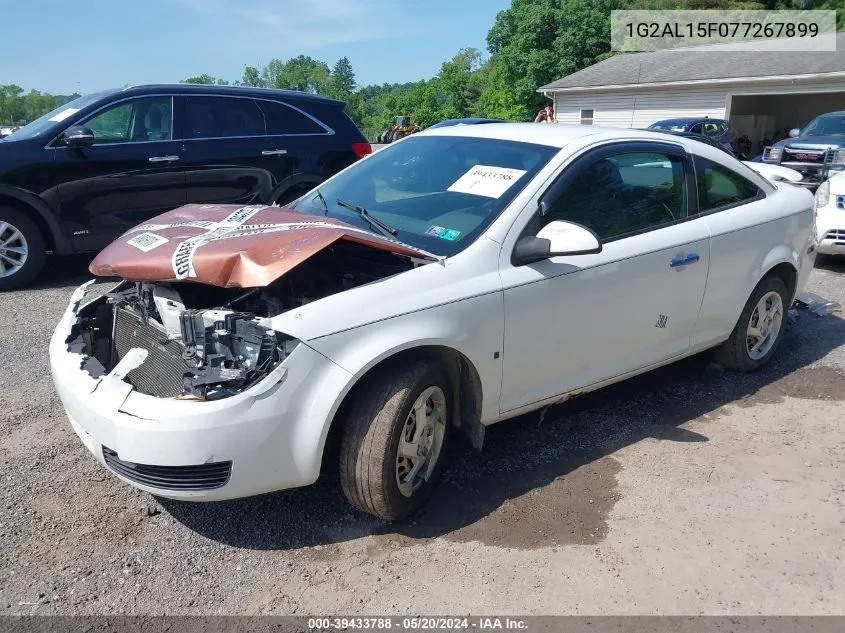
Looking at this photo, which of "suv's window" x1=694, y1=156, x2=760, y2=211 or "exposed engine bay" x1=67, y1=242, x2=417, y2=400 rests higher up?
"suv's window" x1=694, y1=156, x2=760, y2=211

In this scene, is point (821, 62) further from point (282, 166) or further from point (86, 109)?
point (86, 109)

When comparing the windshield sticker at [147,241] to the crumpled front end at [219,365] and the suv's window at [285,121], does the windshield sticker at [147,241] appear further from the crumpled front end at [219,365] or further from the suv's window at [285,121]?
the suv's window at [285,121]

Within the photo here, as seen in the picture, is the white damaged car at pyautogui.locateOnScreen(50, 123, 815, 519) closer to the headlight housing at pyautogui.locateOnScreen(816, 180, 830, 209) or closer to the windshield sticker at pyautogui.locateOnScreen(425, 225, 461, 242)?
the windshield sticker at pyautogui.locateOnScreen(425, 225, 461, 242)

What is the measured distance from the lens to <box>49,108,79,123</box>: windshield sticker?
7023 millimetres

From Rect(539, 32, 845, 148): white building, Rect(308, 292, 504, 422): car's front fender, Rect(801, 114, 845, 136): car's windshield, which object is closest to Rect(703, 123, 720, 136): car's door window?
Rect(801, 114, 845, 136): car's windshield

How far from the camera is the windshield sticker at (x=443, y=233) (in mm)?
3465

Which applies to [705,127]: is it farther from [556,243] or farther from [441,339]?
[441,339]

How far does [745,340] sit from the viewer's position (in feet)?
15.9

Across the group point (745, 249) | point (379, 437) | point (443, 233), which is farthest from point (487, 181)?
point (745, 249)

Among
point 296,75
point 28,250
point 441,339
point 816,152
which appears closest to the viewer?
point 441,339

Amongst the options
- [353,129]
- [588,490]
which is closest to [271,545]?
[588,490]

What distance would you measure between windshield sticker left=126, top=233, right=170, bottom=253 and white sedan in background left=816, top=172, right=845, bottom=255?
6957mm

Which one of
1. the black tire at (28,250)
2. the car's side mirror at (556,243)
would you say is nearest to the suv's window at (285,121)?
the black tire at (28,250)

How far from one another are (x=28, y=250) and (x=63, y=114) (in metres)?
1.39
